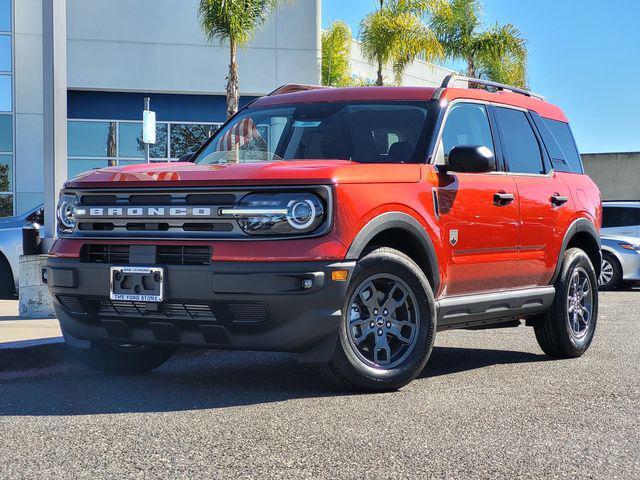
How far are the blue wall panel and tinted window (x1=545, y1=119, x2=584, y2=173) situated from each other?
18755mm

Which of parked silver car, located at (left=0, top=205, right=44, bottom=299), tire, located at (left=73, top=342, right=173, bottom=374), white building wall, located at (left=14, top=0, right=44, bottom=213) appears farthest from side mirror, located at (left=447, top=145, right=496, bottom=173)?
white building wall, located at (left=14, top=0, right=44, bottom=213)

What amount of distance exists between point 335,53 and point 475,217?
120 feet

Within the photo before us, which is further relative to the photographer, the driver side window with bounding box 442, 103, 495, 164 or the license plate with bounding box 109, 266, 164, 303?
the driver side window with bounding box 442, 103, 495, 164

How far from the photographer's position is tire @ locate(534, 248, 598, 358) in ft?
25.2

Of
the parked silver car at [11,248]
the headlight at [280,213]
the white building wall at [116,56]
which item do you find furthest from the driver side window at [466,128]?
the white building wall at [116,56]

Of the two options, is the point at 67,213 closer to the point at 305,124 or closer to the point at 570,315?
the point at 305,124

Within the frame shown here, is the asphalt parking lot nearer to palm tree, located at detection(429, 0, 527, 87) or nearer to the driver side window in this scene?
the driver side window

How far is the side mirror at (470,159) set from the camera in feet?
21.0

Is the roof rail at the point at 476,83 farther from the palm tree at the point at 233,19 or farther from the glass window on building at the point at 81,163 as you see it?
the glass window on building at the point at 81,163

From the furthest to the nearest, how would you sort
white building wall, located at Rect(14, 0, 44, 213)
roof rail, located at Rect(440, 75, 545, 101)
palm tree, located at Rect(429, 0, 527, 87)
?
1. palm tree, located at Rect(429, 0, 527, 87)
2. white building wall, located at Rect(14, 0, 44, 213)
3. roof rail, located at Rect(440, 75, 545, 101)

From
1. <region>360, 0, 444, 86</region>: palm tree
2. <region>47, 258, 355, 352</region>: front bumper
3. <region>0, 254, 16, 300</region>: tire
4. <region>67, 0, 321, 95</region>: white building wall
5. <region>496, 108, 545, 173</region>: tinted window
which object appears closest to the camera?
<region>47, 258, 355, 352</region>: front bumper

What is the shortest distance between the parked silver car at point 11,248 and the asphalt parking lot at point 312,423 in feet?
18.1

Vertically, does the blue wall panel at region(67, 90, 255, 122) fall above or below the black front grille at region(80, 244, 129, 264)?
above

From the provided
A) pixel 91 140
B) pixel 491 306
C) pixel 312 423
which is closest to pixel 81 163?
pixel 91 140
